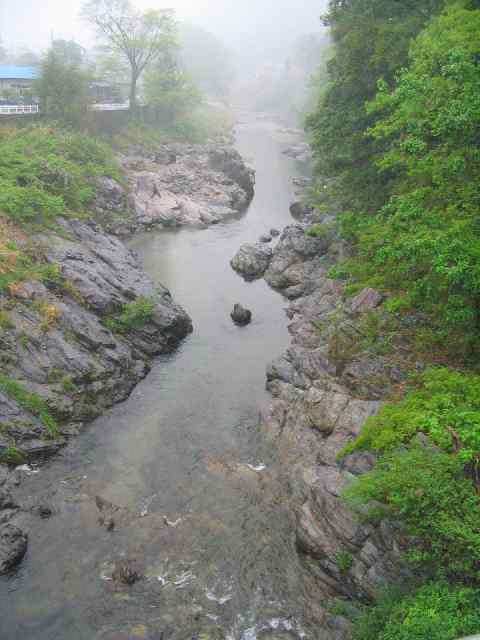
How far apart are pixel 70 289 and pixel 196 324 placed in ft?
27.0

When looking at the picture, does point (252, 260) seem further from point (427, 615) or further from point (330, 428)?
point (427, 615)

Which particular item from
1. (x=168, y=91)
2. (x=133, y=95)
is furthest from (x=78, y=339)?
(x=168, y=91)

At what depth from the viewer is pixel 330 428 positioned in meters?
21.2

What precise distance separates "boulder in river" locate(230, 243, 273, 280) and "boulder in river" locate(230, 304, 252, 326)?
689cm

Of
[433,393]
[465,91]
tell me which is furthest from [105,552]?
[465,91]

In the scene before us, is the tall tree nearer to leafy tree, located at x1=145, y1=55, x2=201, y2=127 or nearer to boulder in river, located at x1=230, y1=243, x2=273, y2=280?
leafy tree, located at x1=145, y1=55, x2=201, y2=127

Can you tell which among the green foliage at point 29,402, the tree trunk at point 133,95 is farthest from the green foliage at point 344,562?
the tree trunk at point 133,95

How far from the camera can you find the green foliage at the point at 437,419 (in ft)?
45.1

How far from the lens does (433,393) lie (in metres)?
17.1

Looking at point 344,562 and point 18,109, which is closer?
point 344,562

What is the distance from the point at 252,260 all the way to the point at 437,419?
27241mm

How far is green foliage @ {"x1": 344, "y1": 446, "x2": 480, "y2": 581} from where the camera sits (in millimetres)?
11867

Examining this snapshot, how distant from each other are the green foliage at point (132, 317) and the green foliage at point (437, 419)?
15.3m

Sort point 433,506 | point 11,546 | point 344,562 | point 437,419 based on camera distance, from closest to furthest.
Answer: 1. point 433,506
2. point 437,419
3. point 344,562
4. point 11,546
